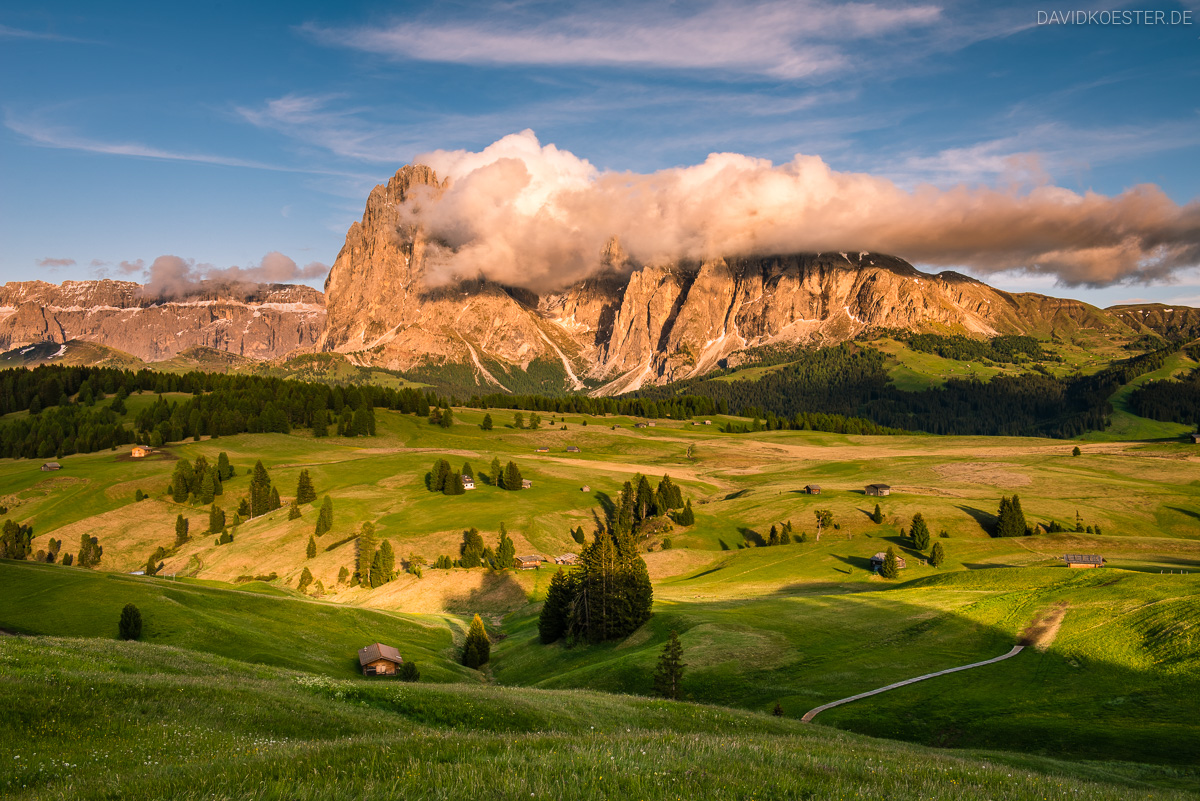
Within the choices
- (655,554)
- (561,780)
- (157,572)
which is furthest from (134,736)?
(157,572)

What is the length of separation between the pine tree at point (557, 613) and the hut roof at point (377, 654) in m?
20.5

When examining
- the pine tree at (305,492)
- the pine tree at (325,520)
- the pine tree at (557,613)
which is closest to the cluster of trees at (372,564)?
the pine tree at (325,520)

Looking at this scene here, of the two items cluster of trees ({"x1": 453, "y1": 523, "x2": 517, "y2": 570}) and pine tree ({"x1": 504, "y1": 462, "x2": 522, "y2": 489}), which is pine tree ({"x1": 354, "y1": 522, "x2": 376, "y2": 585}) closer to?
cluster of trees ({"x1": 453, "y1": 523, "x2": 517, "y2": 570})

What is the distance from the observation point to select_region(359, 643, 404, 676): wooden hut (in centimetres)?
5966

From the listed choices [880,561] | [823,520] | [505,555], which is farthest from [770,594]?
[505,555]

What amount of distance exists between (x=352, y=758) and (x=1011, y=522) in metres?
134

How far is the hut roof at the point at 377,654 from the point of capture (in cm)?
6012

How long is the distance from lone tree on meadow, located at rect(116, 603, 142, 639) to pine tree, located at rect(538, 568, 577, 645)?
3974 centimetres

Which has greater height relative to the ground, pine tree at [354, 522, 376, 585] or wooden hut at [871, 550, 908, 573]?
wooden hut at [871, 550, 908, 573]

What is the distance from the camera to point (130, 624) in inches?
2071

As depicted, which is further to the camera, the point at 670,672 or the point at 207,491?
the point at 207,491

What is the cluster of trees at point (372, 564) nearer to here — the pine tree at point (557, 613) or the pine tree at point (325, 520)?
the pine tree at point (325, 520)

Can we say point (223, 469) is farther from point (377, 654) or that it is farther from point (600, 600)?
point (600, 600)

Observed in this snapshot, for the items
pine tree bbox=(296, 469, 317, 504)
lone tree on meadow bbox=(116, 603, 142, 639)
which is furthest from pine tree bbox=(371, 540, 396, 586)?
lone tree on meadow bbox=(116, 603, 142, 639)
